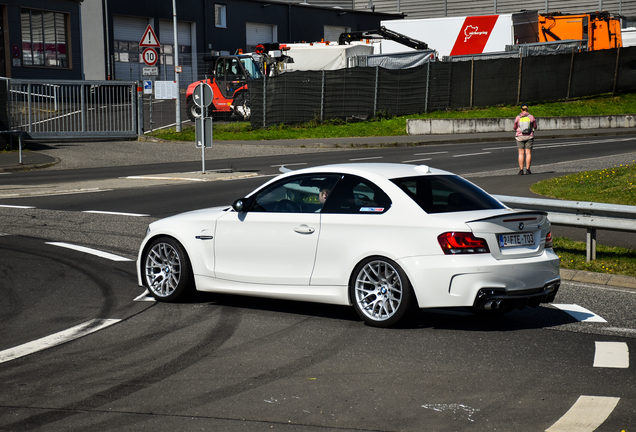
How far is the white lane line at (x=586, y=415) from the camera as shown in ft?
15.3

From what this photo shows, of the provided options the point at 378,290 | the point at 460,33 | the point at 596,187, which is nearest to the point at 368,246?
the point at 378,290

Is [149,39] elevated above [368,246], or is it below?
above

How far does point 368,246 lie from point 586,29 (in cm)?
4183

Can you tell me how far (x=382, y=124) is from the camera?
118 feet

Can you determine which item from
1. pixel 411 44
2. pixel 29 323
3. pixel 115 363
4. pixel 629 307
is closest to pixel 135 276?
pixel 29 323

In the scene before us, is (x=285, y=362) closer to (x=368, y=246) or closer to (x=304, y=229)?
(x=368, y=246)

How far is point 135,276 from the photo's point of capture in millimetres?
9484

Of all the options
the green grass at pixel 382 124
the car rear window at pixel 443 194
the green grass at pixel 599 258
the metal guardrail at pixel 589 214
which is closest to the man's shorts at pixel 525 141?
the green grass at pixel 599 258

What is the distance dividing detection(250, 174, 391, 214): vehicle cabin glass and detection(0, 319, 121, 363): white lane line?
1.69 metres

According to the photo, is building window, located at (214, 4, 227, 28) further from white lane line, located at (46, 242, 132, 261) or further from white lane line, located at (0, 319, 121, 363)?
white lane line, located at (0, 319, 121, 363)

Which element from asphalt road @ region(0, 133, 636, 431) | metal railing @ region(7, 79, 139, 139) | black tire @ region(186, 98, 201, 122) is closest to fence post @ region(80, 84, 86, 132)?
metal railing @ region(7, 79, 139, 139)

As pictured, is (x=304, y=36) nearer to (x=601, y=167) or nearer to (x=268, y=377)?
(x=601, y=167)

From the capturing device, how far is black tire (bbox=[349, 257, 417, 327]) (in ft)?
22.4

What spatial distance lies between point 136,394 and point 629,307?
4.83 m
